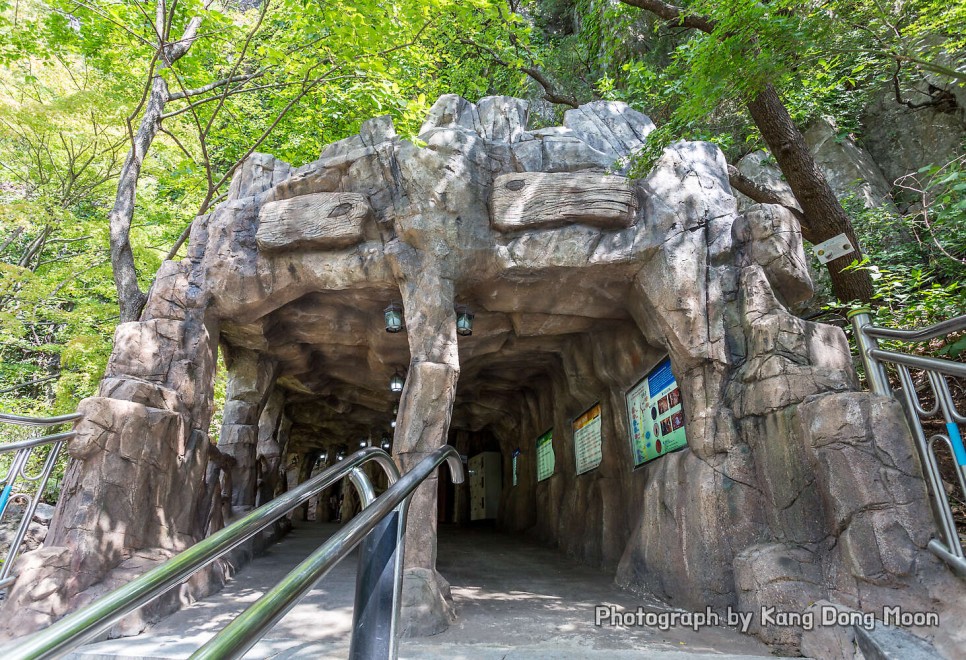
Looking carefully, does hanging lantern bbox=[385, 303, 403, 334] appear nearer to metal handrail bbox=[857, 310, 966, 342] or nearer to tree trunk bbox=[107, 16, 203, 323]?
tree trunk bbox=[107, 16, 203, 323]

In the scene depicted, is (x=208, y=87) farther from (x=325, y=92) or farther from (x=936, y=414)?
(x=936, y=414)

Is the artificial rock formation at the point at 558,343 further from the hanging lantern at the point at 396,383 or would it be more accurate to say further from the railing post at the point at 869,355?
the hanging lantern at the point at 396,383

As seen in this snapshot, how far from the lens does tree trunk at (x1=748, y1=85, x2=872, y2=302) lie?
6750 millimetres

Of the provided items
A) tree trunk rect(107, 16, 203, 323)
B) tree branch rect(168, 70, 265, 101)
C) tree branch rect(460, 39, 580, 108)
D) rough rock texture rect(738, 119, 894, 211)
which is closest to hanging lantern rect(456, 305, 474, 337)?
tree trunk rect(107, 16, 203, 323)

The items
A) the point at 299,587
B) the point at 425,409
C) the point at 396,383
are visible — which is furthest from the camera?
the point at 396,383

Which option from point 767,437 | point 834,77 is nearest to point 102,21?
point 767,437

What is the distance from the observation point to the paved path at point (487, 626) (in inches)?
137

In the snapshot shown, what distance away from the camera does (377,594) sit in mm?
1658

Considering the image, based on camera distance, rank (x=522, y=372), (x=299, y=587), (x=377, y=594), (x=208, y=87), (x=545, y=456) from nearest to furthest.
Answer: (x=299, y=587)
(x=377, y=594)
(x=208, y=87)
(x=522, y=372)
(x=545, y=456)

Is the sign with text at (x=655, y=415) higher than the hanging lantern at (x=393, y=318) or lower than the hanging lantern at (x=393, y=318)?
lower

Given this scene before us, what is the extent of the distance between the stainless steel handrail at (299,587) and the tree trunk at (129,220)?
6.67 metres

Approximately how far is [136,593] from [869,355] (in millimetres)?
4342

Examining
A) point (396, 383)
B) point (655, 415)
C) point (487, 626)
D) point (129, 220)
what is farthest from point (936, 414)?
point (129, 220)

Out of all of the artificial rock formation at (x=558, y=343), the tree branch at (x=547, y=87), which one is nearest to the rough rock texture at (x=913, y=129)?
the tree branch at (x=547, y=87)
